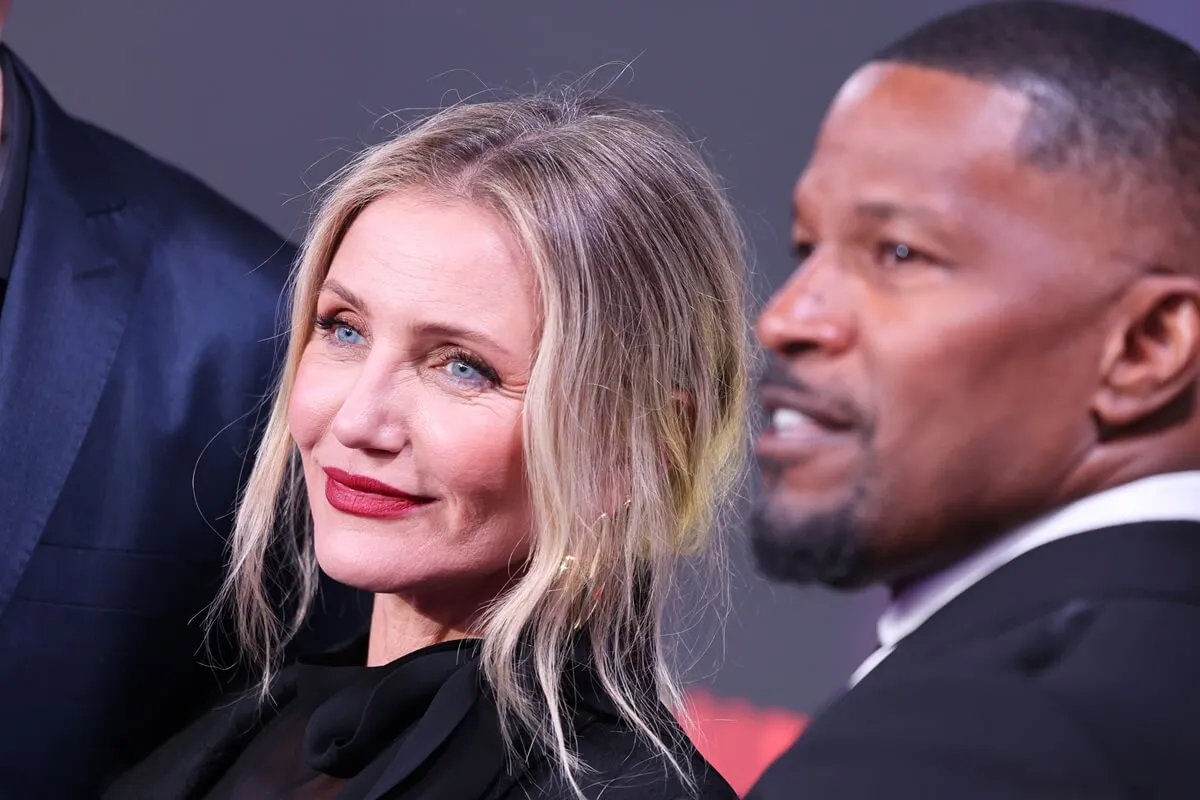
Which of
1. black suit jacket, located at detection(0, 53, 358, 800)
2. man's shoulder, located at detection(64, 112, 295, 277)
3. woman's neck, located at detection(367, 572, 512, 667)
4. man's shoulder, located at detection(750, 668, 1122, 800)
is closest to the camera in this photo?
man's shoulder, located at detection(750, 668, 1122, 800)

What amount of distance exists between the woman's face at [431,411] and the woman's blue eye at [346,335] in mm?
32

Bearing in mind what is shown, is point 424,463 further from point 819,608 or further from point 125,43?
Result: point 125,43

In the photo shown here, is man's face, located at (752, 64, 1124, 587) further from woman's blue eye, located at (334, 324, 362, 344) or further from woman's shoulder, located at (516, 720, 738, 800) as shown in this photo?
woman's blue eye, located at (334, 324, 362, 344)

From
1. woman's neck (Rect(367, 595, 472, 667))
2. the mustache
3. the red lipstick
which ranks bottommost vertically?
woman's neck (Rect(367, 595, 472, 667))

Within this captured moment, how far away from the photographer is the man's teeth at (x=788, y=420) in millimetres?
808

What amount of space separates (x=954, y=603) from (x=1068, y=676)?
8 cm

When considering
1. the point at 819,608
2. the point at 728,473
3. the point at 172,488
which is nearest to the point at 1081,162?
the point at 728,473

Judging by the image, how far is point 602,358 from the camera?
1.35 metres

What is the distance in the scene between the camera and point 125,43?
8.41 ft

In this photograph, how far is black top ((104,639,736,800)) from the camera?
132 cm

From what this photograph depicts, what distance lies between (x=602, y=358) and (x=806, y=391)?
1.83 feet

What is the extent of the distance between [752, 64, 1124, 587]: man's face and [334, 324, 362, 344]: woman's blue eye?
0.67 meters

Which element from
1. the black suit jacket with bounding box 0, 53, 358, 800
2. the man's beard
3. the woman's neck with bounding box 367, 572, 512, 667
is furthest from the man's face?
the black suit jacket with bounding box 0, 53, 358, 800

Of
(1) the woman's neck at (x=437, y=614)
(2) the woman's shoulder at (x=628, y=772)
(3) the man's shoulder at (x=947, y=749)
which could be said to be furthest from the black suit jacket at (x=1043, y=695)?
(1) the woman's neck at (x=437, y=614)
